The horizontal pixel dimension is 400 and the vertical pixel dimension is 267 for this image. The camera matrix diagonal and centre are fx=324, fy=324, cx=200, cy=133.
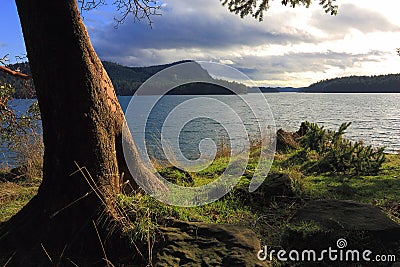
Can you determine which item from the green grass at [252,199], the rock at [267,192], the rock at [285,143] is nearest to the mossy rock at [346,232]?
the green grass at [252,199]

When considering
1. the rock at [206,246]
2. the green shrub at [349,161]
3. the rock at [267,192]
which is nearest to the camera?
the rock at [206,246]

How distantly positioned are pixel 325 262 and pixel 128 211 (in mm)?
2284

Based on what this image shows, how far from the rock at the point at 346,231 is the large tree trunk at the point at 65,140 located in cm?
217

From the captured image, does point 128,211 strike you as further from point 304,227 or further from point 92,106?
point 304,227

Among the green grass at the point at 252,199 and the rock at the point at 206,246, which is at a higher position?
the rock at the point at 206,246

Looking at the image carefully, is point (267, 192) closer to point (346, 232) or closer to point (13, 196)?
point (346, 232)

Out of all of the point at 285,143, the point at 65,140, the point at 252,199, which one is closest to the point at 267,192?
the point at 252,199

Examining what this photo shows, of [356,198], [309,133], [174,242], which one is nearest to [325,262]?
[174,242]

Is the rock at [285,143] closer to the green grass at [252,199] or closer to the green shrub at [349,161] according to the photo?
the green shrub at [349,161]

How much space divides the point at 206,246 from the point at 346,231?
1.62m

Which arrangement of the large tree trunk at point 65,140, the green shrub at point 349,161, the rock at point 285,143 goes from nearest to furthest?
1. the large tree trunk at point 65,140
2. the green shrub at point 349,161
3. the rock at point 285,143

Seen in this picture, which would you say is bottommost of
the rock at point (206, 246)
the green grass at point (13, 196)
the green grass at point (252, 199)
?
the green grass at point (13, 196)

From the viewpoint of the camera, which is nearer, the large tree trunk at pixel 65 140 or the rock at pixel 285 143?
the large tree trunk at pixel 65 140

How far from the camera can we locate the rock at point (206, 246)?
119 inches
